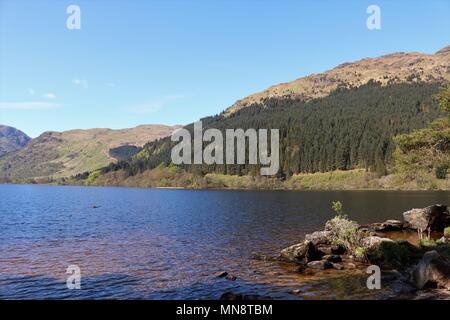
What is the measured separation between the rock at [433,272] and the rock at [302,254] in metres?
11.2

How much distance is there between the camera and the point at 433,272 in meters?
26.8

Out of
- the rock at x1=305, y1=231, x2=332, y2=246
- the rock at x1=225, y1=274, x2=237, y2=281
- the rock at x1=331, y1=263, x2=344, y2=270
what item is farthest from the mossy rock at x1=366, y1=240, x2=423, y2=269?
the rock at x1=225, y1=274, x2=237, y2=281

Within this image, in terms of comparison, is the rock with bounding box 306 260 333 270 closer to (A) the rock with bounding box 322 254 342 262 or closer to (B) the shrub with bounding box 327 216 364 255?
(A) the rock with bounding box 322 254 342 262

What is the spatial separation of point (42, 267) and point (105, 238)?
63.4 ft

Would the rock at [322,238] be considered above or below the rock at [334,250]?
above

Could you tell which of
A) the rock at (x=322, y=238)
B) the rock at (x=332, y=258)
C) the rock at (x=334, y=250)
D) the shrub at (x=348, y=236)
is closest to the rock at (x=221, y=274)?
the rock at (x=332, y=258)

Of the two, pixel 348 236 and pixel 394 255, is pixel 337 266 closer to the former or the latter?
pixel 394 255

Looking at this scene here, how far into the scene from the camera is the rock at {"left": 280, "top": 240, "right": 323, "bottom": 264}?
124 feet

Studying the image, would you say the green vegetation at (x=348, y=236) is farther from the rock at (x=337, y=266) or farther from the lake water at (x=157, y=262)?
the lake water at (x=157, y=262)

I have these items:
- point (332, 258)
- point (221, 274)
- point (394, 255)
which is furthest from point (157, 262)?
point (394, 255)

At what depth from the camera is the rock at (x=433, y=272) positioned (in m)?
26.3
